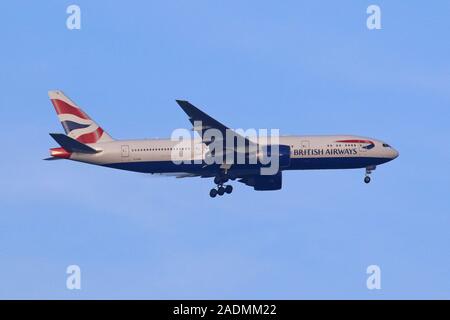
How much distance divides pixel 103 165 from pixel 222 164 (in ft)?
32.3

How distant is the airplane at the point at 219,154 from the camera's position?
337ft

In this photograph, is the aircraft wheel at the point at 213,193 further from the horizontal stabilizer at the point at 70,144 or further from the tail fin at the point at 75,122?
the horizontal stabilizer at the point at 70,144

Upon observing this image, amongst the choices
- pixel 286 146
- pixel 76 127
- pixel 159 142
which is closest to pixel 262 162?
pixel 286 146

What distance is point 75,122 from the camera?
108375 millimetres

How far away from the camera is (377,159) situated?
10581 cm

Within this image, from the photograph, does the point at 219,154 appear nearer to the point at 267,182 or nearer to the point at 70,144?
the point at 267,182

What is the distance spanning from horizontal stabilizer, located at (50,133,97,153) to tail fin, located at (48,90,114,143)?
310 centimetres

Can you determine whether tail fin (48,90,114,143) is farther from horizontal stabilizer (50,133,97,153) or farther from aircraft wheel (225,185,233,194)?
aircraft wheel (225,185,233,194)

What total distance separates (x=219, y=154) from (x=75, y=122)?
13.6m

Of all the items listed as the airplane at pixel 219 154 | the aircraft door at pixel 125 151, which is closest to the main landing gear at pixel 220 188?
the airplane at pixel 219 154

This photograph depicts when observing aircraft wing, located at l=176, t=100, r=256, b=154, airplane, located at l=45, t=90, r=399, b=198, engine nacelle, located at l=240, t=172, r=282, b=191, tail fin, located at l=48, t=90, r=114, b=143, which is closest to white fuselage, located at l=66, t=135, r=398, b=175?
airplane, located at l=45, t=90, r=399, b=198

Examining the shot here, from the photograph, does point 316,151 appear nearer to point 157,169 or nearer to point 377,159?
point 377,159

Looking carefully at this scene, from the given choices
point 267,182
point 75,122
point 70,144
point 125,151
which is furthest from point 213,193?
point 75,122
